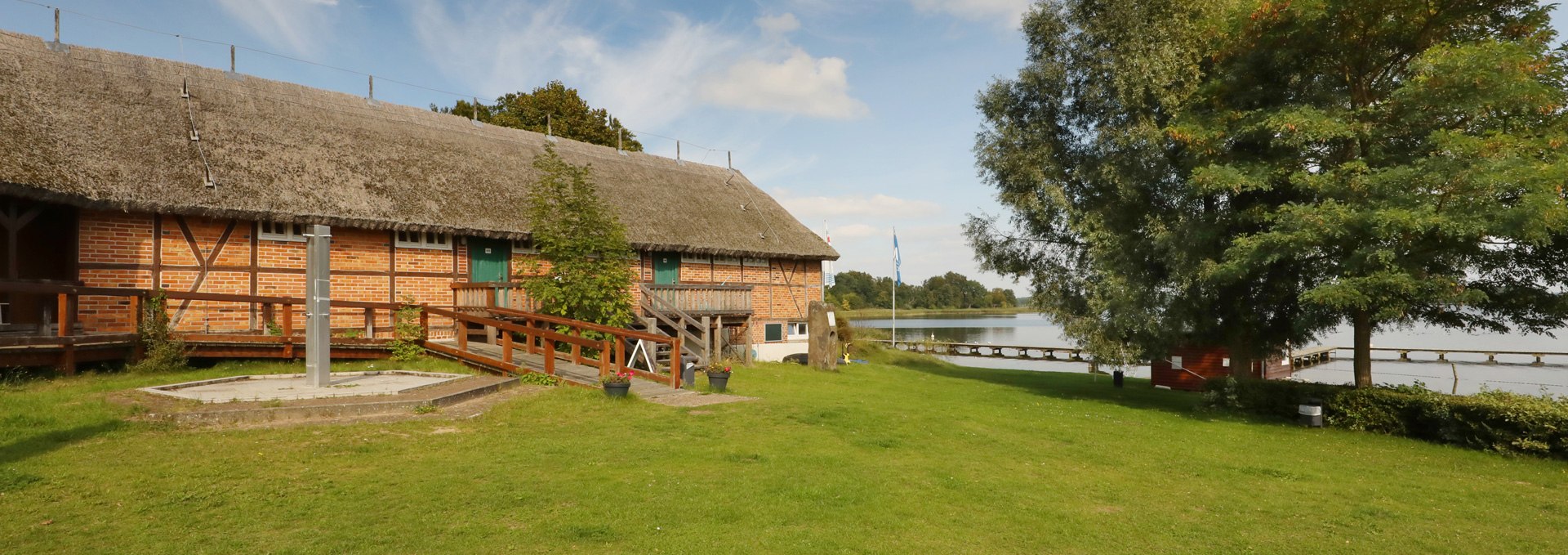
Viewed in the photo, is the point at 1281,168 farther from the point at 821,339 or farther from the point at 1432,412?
the point at 821,339

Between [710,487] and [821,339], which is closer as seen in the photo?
[710,487]

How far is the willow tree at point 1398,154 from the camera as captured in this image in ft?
38.2

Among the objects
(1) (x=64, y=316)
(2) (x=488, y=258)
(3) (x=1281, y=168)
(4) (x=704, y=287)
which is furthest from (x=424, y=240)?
(3) (x=1281, y=168)

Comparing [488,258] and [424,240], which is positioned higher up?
[424,240]

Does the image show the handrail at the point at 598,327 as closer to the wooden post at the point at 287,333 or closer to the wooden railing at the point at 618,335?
the wooden railing at the point at 618,335

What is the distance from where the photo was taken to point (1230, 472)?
916 centimetres

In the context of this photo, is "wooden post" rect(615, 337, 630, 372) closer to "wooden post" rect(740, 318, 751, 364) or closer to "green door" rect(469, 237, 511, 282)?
"green door" rect(469, 237, 511, 282)

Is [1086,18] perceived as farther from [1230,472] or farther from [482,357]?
[482,357]

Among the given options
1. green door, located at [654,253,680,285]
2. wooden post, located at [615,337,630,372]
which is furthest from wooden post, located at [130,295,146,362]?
green door, located at [654,253,680,285]

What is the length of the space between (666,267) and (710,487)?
1508cm

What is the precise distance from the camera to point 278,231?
15.0m

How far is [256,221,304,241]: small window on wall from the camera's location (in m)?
14.7

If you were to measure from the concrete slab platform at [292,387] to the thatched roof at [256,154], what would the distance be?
3821 mm

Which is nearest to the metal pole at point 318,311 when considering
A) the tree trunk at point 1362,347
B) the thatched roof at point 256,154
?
the thatched roof at point 256,154
